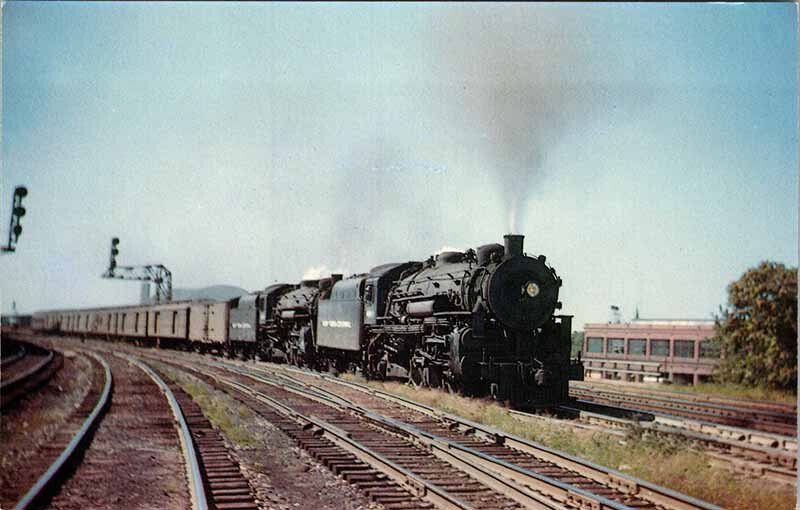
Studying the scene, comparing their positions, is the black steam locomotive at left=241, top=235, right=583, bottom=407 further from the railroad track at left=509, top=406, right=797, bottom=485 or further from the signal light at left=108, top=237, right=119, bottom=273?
the signal light at left=108, top=237, right=119, bottom=273

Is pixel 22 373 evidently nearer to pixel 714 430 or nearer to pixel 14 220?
pixel 14 220

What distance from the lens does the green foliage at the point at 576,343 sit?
32.5ft

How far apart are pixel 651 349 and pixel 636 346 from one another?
0.56 metres

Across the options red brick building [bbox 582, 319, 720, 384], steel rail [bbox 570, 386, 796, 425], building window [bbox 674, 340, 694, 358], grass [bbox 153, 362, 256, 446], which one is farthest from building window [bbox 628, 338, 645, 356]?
grass [bbox 153, 362, 256, 446]

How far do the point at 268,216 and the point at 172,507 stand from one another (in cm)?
326

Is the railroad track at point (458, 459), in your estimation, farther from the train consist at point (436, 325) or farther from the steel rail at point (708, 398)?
the steel rail at point (708, 398)

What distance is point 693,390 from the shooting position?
12.1m

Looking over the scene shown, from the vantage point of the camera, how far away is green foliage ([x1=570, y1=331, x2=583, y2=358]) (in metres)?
9.92

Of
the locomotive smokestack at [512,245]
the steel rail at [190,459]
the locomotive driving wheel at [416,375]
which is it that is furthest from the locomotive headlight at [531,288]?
the steel rail at [190,459]

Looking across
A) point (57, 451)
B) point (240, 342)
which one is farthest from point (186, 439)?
A: point (240, 342)

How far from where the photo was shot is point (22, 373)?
19672 mm

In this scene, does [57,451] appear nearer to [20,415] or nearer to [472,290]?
[20,415]

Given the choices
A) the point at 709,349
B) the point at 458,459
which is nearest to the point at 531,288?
the point at 709,349

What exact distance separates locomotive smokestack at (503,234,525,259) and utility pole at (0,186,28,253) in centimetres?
615
